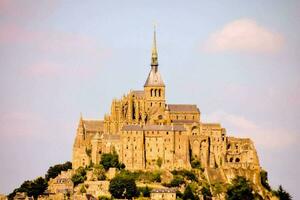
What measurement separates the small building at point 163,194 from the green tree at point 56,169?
1825 cm

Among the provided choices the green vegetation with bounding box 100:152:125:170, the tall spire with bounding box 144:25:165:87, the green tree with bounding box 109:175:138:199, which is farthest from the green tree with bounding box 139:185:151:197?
the tall spire with bounding box 144:25:165:87

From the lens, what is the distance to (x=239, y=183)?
11300cm

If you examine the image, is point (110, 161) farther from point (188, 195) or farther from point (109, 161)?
point (188, 195)

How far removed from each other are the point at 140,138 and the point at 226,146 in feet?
42.3

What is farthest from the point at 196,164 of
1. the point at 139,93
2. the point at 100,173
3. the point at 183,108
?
the point at 139,93

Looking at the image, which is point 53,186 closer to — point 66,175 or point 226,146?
point 66,175

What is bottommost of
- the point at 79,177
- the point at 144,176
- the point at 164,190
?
the point at 164,190

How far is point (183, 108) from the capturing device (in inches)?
4862

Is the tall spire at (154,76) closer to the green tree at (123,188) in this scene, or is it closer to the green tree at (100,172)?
the green tree at (100,172)

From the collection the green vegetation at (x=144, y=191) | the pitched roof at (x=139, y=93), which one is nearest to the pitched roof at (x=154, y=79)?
the pitched roof at (x=139, y=93)

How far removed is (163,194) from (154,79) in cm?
2110

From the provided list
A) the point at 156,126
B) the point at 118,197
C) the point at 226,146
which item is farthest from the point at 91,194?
the point at 226,146

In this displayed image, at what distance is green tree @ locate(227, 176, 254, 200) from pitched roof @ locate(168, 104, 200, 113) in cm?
1391

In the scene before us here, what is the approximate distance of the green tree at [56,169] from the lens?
4806 inches
